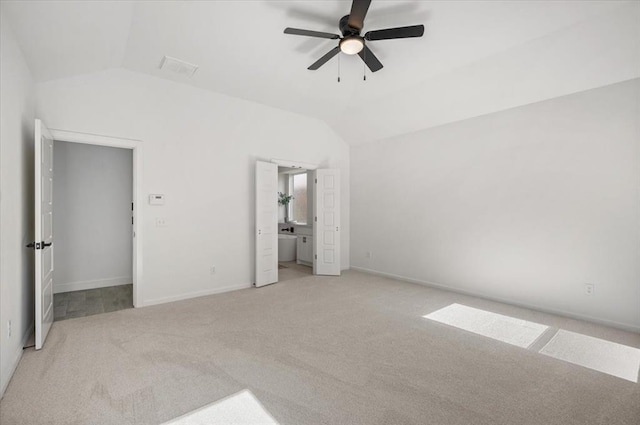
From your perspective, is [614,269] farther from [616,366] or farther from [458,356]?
[458,356]

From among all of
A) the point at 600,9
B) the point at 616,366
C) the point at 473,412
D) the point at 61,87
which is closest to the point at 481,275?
the point at 616,366

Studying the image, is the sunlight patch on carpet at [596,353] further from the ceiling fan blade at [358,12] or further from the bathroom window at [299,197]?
the bathroom window at [299,197]

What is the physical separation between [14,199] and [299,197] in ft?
21.7

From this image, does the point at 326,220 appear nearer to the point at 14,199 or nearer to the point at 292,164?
the point at 292,164

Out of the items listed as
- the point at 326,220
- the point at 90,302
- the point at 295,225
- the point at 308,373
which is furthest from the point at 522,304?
the point at 90,302

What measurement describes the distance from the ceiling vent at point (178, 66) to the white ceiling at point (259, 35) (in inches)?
2.9

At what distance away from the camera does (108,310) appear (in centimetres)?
388

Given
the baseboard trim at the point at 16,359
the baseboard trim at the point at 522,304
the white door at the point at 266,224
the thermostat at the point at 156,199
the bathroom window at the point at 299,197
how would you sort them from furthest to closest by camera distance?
1. the bathroom window at the point at 299,197
2. the white door at the point at 266,224
3. the thermostat at the point at 156,199
4. the baseboard trim at the point at 522,304
5. the baseboard trim at the point at 16,359

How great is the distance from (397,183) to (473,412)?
4.19m

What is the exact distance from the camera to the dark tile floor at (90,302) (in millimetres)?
3814

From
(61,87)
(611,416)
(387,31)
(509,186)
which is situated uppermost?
(387,31)

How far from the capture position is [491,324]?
137 inches

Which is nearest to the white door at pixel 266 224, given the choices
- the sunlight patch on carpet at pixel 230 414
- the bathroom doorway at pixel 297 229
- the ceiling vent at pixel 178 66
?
the bathroom doorway at pixel 297 229

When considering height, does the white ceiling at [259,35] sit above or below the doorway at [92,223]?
above
